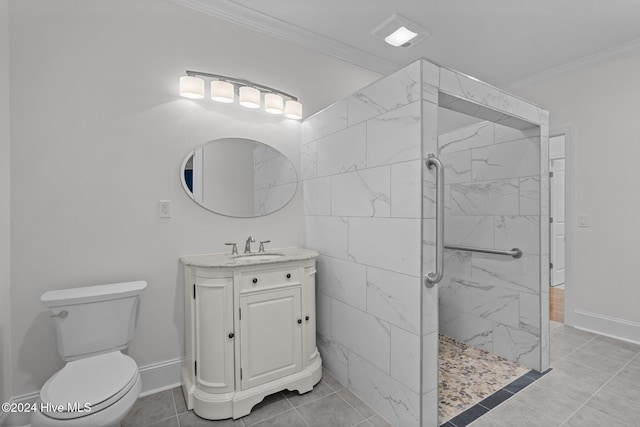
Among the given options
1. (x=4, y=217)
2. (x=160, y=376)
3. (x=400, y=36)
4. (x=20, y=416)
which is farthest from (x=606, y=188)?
(x=20, y=416)

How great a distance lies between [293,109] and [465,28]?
163 centimetres

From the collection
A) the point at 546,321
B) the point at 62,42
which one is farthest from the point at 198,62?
the point at 546,321

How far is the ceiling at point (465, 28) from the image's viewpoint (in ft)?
7.54

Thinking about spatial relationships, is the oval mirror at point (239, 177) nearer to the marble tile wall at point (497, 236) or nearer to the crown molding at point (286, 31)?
the crown molding at point (286, 31)

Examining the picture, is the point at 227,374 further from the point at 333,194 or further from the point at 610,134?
the point at 610,134

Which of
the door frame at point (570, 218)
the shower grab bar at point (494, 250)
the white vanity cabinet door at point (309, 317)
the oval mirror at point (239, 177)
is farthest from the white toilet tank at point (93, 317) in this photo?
the door frame at point (570, 218)

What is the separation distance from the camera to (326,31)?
104 inches

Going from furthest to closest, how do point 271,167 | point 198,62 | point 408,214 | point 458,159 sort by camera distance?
point 458,159
point 271,167
point 198,62
point 408,214

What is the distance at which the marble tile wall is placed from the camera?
7.33 ft

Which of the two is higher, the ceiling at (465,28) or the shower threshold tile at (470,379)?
the ceiling at (465,28)

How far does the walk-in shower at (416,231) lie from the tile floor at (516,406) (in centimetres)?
16

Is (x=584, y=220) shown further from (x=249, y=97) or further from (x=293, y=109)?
(x=249, y=97)

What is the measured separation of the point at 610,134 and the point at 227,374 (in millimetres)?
3838

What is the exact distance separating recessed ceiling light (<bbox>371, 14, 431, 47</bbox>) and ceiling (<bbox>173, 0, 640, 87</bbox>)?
44mm
